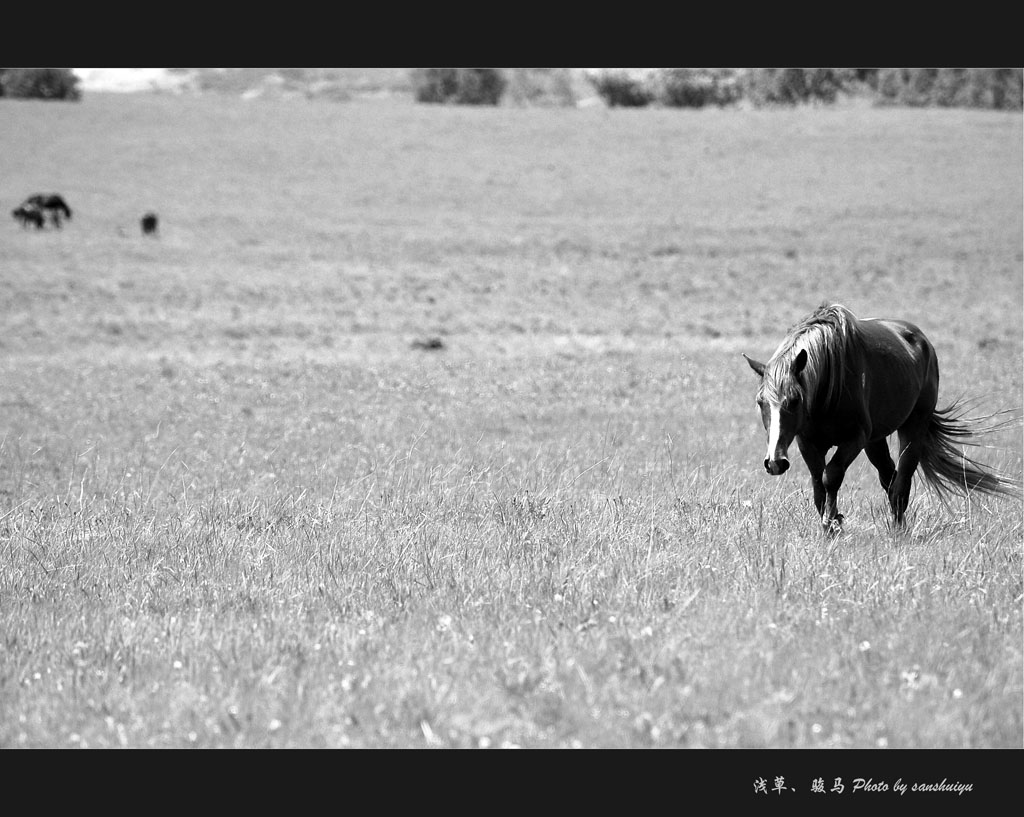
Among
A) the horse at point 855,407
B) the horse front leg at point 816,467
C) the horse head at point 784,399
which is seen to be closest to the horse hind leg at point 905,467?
the horse at point 855,407

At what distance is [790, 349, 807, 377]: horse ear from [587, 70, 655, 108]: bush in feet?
263

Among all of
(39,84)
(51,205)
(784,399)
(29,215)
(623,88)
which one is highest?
(784,399)

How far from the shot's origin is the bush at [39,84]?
73.5 metres

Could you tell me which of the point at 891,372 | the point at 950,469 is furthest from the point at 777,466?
the point at 950,469

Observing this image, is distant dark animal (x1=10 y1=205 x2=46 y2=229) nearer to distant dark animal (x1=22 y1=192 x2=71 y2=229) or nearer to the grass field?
distant dark animal (x1=22 y1=192 x2=71 y2=229)

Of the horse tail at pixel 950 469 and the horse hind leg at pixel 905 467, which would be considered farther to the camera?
the horse tail at pixel 950 469

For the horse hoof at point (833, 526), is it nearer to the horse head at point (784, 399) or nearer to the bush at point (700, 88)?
the horse head at point (784, 399)

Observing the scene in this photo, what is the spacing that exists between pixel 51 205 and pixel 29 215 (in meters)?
1.15

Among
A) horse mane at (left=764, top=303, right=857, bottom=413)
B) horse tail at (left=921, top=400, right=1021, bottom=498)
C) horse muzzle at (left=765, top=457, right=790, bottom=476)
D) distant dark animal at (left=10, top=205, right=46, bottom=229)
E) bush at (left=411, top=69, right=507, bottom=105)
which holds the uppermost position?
horse mane at (left=764, top=303, right=857, bottom=413)

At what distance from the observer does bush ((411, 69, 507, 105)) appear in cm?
8512

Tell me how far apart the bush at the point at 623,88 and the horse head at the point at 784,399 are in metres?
80.1

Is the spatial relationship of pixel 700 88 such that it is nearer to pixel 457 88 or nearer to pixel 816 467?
pixel 457 88

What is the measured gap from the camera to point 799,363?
738 cm

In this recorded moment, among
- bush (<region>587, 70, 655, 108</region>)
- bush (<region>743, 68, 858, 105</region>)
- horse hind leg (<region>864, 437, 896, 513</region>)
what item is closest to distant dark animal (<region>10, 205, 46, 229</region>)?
horse hind leg (<region>864, 437, 896, 513</region>)
